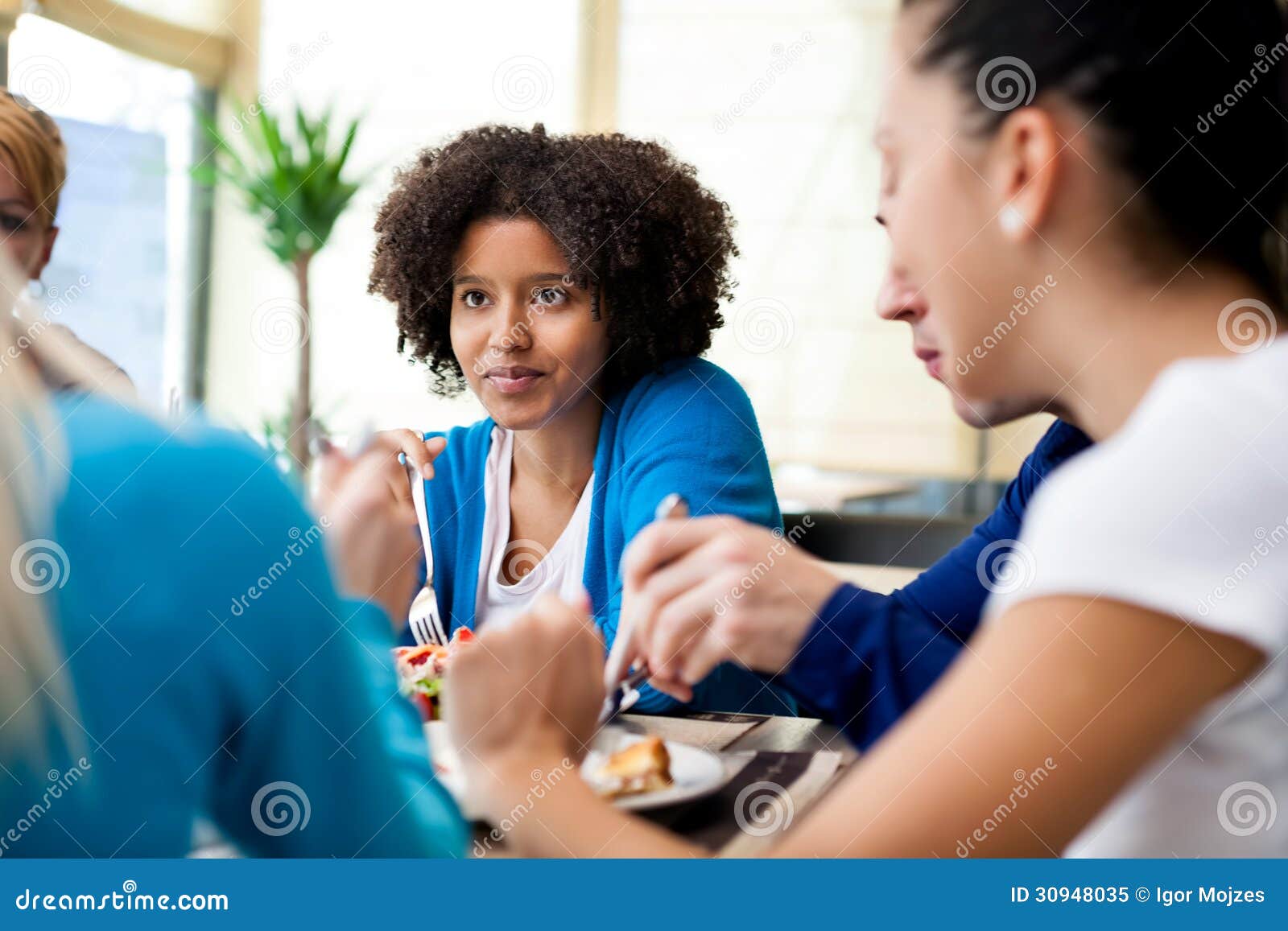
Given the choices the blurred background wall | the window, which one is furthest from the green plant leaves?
the window

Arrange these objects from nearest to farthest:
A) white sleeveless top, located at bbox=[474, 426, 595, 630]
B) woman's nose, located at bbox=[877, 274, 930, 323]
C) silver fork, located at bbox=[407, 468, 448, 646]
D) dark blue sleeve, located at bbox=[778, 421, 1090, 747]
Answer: woman's nose, located at bbox=[877, 274, 930, 323] < dark blue sleeve, located at bbox=[778, 421, 1090, 747] < silver fork, located at bbox=[407, 468, 448, 646] < white sleeveless top, located at bbox=[474, 426, 595, 630]

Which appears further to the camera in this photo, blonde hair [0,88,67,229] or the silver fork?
blonde hair [0,88,67,229]

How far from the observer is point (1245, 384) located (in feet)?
1.78

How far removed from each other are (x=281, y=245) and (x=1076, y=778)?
3.87 meters

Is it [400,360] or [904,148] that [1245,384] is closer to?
[904,148]

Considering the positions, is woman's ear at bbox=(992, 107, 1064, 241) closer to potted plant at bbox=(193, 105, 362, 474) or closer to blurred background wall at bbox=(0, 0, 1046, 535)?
blurred background wall at bbox=(0, 0, 1046, 535)

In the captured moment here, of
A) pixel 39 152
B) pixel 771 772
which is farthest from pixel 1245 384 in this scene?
pixel 39 152

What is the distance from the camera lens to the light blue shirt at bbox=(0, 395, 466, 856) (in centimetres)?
50

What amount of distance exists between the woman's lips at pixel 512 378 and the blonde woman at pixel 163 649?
1.02 meters

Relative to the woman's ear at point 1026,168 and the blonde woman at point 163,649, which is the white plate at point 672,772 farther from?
the woman's ear at point 1026,168

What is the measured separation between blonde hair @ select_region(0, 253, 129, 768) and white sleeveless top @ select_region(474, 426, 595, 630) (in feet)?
3.15

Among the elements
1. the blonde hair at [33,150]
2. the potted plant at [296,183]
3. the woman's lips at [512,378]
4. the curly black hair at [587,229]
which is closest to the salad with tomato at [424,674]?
the woman's lips at [512,378]

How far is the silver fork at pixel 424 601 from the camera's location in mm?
1425

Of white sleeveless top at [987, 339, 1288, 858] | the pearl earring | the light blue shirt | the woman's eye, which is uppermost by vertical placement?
the pearl earring
